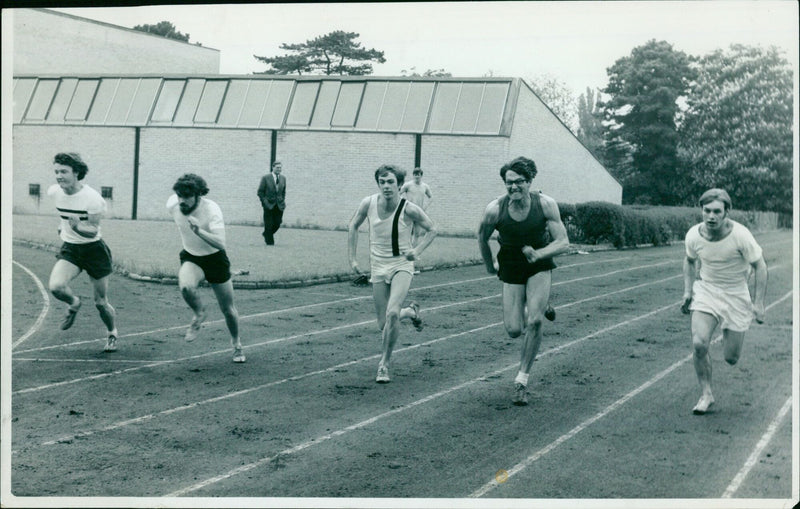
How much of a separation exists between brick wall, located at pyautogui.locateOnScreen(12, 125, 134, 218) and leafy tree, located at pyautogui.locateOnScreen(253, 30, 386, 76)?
4.66 ft

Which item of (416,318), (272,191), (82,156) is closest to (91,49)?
(82,156)

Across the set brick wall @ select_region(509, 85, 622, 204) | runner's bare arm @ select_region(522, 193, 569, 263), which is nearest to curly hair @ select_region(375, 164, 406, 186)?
brick wall @ select_region(509, 85, 622, 204)

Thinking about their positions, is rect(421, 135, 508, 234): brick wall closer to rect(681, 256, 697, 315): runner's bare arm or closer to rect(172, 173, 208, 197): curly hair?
rect(681, 256, 697, 315): runner's bare arm

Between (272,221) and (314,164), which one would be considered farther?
(272,221)

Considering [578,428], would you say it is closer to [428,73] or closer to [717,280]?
[717,280]

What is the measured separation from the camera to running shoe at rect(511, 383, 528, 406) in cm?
633

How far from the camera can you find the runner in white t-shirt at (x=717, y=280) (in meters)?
5.99

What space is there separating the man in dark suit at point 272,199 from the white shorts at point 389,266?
86cm

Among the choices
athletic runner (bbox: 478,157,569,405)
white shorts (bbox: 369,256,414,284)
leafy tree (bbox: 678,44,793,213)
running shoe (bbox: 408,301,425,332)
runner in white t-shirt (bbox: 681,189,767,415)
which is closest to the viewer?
runner in white t-shirt (bbox: 681,189,767,415)

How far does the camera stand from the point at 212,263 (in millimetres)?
7098

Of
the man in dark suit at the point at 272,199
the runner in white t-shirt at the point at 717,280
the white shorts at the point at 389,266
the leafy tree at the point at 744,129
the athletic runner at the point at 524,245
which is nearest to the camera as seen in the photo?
the runner in white t-shirt at the point at 717,280

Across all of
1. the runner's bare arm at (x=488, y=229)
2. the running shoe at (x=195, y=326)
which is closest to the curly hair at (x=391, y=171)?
the runner's bare arm at (x=488, y=229)

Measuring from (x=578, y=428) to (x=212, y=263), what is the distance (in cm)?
325

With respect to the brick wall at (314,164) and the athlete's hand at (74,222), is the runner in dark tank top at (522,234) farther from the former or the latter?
the athlete's hand at (74,222)
